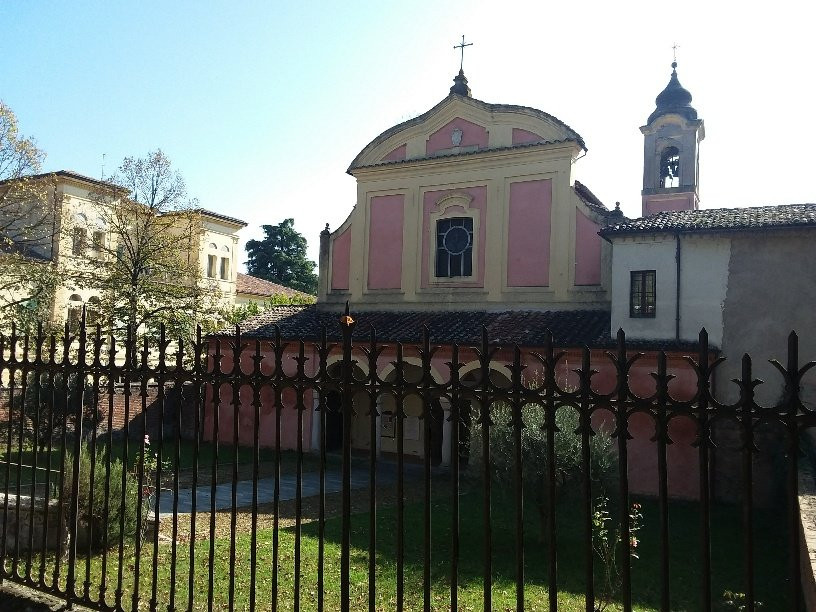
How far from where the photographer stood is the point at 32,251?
87.7 feet

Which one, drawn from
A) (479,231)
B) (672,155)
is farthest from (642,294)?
(672,155)

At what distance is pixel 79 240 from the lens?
20.9 metres

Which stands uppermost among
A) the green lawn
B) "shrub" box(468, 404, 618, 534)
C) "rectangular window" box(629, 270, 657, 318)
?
"rectangular window" box(629, 270, 657, 318)

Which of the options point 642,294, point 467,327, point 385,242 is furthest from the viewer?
point 385,242

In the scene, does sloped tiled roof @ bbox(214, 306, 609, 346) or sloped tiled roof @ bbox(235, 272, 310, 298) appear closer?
sloped tiled roof @ bbox(214, 306, 609, 346)

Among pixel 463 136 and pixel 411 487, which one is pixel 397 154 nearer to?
pixel 463 136

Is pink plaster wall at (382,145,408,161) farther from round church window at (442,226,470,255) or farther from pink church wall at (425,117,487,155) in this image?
round church window at (442,226,470,255)

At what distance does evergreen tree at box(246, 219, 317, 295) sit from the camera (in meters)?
49.8


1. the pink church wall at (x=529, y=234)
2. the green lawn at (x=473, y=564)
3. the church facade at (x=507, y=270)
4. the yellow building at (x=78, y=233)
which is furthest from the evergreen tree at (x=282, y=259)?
the green lawn at (x=473, y=564)

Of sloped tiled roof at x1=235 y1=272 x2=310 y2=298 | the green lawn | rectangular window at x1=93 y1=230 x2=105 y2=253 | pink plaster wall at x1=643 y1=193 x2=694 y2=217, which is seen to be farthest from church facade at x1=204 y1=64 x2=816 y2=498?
sloped tiled roof at x1=235 y1=272 x2=310 y2=298

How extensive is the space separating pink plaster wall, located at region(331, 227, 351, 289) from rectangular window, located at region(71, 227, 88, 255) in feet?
26.4

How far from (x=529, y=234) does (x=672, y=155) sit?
394 inches

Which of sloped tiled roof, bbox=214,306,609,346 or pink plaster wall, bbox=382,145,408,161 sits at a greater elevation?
pink plaster wall, bbox=382,145,408,161

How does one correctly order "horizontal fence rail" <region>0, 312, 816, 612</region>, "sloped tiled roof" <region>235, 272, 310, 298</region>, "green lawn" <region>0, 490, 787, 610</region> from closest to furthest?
"horizontal fence rail" <region>0, 312, 816, 612</region> → "green lawn" <region>0, 490, 787, 610</region> → "sloped tiled roof" <region>235, 272, 310, 298</region>
